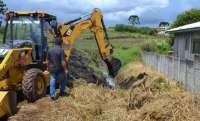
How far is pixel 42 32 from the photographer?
15.9 meters

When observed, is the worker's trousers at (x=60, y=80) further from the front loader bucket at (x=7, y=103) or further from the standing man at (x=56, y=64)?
the front loader bucket at (x=7, y=103)

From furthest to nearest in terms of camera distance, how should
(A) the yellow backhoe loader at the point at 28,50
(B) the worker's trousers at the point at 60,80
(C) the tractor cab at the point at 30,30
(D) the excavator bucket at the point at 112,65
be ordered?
1. (D) the excavator bucket at the point at 112,65
2. (C) the tractor cab at the point at 30,30
3. (B) the worker's trousers at the point at 60,80
4. (A) the yellow backhoe loader at the point at 28,50

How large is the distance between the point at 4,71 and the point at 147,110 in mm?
4699

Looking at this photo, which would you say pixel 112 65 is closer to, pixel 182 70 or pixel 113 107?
pixel 182 70

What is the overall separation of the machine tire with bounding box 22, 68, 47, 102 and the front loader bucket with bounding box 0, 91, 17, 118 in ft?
5.22

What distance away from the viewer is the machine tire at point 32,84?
14.0m

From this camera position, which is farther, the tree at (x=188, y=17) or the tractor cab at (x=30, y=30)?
the tree at (x=188, y=17)

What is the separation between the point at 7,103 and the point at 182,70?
847 cm

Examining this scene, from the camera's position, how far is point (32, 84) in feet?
46.3

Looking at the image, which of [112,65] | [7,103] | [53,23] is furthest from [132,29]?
[7,103]

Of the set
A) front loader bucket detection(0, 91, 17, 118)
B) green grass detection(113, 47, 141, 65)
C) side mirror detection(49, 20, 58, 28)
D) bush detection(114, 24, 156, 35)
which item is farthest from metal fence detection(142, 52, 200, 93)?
bush detection(114, 24, 156, 35)

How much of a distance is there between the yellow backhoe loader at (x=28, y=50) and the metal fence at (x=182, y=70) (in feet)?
12.8

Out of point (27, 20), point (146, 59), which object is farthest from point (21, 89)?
point (146, 59)

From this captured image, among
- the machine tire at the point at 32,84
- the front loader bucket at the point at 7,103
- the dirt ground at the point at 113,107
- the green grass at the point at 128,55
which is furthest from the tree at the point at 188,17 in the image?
the front loader bucket at the point at 7,103
